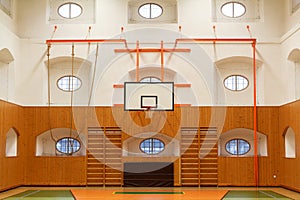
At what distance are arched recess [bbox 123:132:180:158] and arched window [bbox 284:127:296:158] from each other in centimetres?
423

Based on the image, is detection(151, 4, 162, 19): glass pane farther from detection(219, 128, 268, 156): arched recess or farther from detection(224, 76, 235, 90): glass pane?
detection(219, 128, 268, 156): arched recess

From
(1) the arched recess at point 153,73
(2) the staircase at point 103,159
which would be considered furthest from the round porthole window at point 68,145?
(1) the arched recess at point 153,73

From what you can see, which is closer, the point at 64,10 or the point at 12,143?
the point at 12,143

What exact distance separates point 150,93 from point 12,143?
5.79 m

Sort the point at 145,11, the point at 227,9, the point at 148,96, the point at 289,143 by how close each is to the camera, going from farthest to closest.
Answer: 1. the point at 145,11
2. the point at 227,9
3. the point at 289,143
4. the point at 148,96

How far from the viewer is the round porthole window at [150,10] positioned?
20719mm

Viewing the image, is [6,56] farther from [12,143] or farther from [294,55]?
[294,55]

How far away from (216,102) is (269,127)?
2360 millimetres

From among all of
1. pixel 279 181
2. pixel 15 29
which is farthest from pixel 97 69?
pixel 279 181

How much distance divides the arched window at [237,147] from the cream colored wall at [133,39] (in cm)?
170

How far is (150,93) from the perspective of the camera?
1831 centimetres

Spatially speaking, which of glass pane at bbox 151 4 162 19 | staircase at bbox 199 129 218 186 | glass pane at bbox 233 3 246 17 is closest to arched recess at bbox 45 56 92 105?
glass pane at bbox 151 4 162 19

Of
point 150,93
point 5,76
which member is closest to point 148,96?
point 150,93

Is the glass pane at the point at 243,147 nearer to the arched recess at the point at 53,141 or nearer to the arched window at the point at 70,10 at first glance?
the arched recess at the point at 53,141
